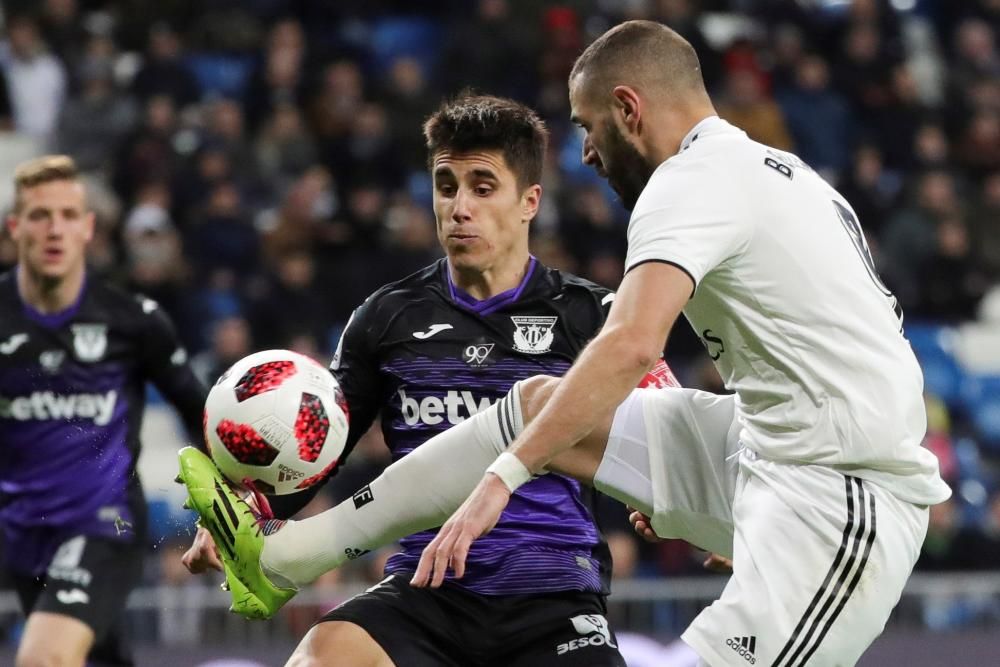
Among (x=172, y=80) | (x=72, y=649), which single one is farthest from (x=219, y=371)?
(x=72, y=649)

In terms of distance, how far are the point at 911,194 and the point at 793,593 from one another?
28.7 ft

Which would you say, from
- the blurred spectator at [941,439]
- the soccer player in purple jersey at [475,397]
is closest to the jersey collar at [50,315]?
the soccer player in purple jersey at [475,397]

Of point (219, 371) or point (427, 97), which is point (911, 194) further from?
point (219, 371)

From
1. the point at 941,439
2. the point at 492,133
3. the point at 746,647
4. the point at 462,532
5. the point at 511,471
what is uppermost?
the point at 492,133

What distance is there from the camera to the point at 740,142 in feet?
14.1

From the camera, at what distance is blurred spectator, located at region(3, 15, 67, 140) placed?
12250mm

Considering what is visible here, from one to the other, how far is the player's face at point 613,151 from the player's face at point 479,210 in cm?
76

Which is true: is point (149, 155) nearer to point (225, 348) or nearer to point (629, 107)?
point (225, 348)

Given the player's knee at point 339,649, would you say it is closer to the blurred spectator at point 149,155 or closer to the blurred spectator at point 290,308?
the blurred spectator at point 290,308

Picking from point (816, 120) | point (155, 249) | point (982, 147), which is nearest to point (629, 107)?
point (155, 249)

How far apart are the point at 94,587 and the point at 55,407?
2.56ft

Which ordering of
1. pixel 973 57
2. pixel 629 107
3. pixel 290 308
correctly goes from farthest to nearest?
pixel 973 57 → pixel 290 308 → pixel 629 107

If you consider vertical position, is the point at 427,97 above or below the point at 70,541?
above

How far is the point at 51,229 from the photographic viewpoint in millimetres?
6871
